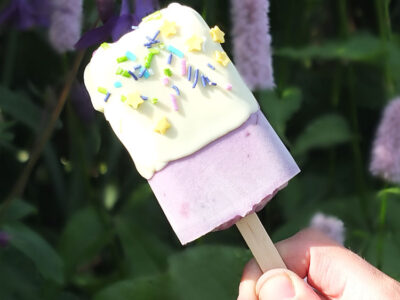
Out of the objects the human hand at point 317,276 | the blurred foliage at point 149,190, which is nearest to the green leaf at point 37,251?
the blurred foliage at point 149,190

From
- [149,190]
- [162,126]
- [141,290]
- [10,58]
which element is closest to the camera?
[162,126]

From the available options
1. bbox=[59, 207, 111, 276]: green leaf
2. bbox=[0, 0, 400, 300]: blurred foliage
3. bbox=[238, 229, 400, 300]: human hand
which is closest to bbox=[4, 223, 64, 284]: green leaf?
bbox=[0, 0, 400, 300]: blurred foliage

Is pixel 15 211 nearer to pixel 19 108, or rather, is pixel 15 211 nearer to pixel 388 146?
pixel 19 108

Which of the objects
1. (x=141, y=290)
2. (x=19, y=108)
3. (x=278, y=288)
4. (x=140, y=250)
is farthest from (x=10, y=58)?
(x=278, y=288)

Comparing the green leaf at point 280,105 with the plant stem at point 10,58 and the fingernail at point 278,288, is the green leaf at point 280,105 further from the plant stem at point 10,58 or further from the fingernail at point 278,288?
the plant stem at point 10,58

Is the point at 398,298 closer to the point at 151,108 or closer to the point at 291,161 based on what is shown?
the point at 291,161

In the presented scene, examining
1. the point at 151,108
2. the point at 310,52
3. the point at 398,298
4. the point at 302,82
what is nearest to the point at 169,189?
the point at 151,108
